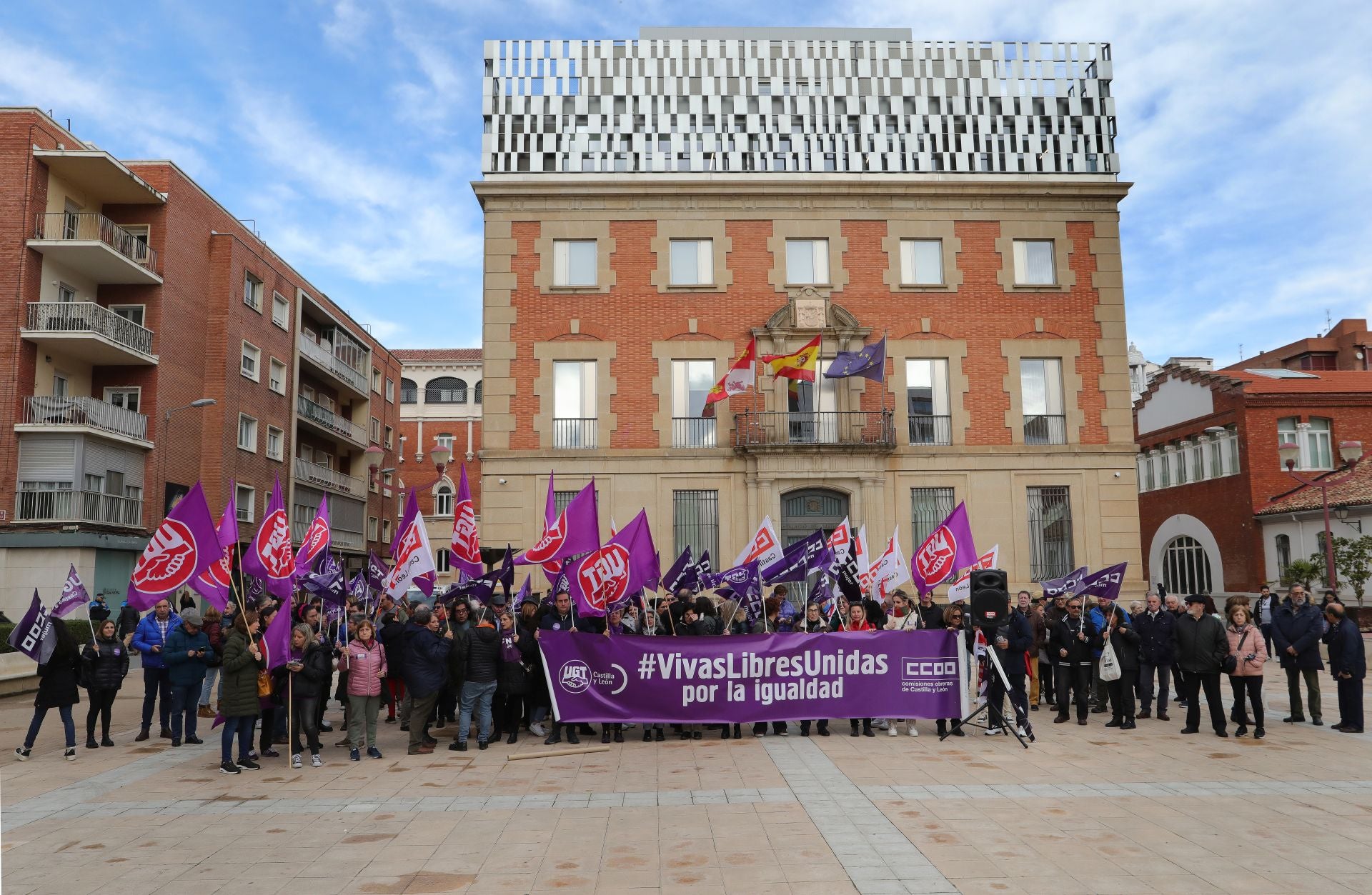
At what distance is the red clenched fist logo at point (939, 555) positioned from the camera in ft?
52.3

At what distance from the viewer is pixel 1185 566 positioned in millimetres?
42062

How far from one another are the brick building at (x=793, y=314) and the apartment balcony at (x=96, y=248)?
13270 millimetres

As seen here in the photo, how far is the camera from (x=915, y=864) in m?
7.22

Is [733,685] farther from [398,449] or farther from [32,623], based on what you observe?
[398,449]

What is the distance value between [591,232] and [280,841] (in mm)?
20936

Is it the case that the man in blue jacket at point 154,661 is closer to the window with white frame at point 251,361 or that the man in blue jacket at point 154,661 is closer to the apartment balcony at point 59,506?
the apartment balcony at point 59,506

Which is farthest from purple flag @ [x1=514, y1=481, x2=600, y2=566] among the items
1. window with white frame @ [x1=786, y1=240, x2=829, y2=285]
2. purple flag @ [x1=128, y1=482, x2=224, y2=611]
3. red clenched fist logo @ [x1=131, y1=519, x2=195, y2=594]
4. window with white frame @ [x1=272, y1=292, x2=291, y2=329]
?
window with white frame @ [x1=272, y1=292, x2=291, y2=329]

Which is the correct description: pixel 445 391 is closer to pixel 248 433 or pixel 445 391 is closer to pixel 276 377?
pixel 276 377

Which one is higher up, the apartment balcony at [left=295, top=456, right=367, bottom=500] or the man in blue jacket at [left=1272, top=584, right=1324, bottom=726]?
the apartment balcony at [left=295, top=456, right=367, bottom=500]

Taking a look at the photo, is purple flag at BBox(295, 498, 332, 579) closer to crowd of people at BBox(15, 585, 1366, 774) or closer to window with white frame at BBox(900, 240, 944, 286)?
crowd of people at BBox(15, 585, 1366, 774)

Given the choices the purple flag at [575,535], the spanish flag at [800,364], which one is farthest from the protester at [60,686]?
the spanish flag at [800,364]

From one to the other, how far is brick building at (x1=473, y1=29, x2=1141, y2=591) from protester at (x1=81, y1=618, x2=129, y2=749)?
12.7m

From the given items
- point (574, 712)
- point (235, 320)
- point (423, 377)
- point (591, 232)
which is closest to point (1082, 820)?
point (574, 712)

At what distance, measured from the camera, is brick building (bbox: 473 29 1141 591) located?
26172 mm
